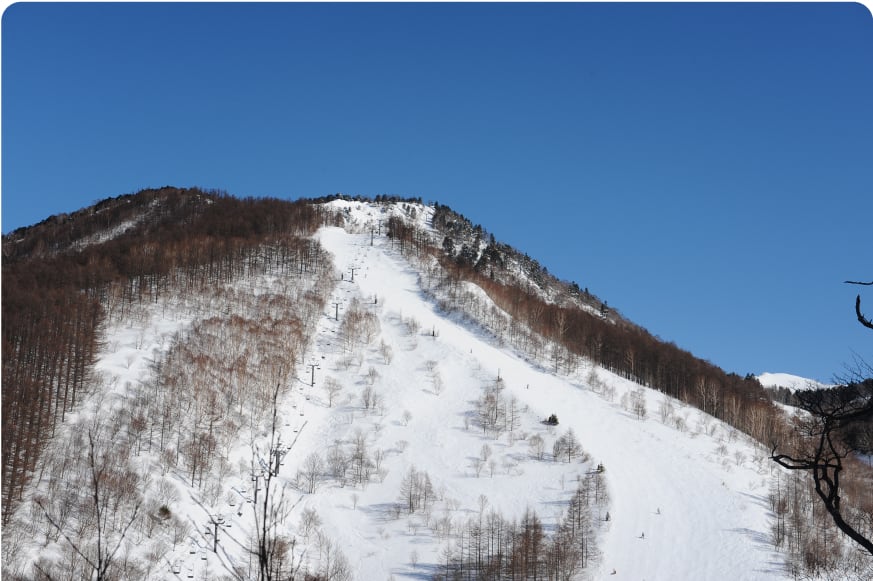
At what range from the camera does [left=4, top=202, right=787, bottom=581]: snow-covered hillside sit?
2287 inches

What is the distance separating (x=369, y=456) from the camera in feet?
246

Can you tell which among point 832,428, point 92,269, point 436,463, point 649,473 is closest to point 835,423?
point 832,428

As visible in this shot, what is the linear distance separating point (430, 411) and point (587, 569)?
32.7 m

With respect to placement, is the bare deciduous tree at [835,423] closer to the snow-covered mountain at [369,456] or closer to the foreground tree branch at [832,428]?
the foreground tree branch at [832,428]

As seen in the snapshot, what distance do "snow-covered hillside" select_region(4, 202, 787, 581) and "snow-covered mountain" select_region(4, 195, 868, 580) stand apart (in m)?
0.22

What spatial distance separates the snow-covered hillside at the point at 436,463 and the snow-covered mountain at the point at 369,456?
22cm

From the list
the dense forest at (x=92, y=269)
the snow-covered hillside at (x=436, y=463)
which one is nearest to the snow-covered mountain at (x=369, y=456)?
the snow-covered hillside at (x=436, y=463)

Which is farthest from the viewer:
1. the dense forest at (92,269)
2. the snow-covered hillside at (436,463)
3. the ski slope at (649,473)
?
the dense forest at (92,269)

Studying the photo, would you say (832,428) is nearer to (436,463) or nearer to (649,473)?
(436,463)

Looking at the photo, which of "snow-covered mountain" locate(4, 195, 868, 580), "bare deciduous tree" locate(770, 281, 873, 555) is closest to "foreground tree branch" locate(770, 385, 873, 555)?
"bare deciduous tree" locate(770, 281, 873, 555)

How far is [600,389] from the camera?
9594cm

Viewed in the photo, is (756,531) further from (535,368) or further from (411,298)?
(411,298)

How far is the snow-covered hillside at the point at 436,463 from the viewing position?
5809 centimetres

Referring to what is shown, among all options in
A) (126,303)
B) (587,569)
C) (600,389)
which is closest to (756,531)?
(587,569)
